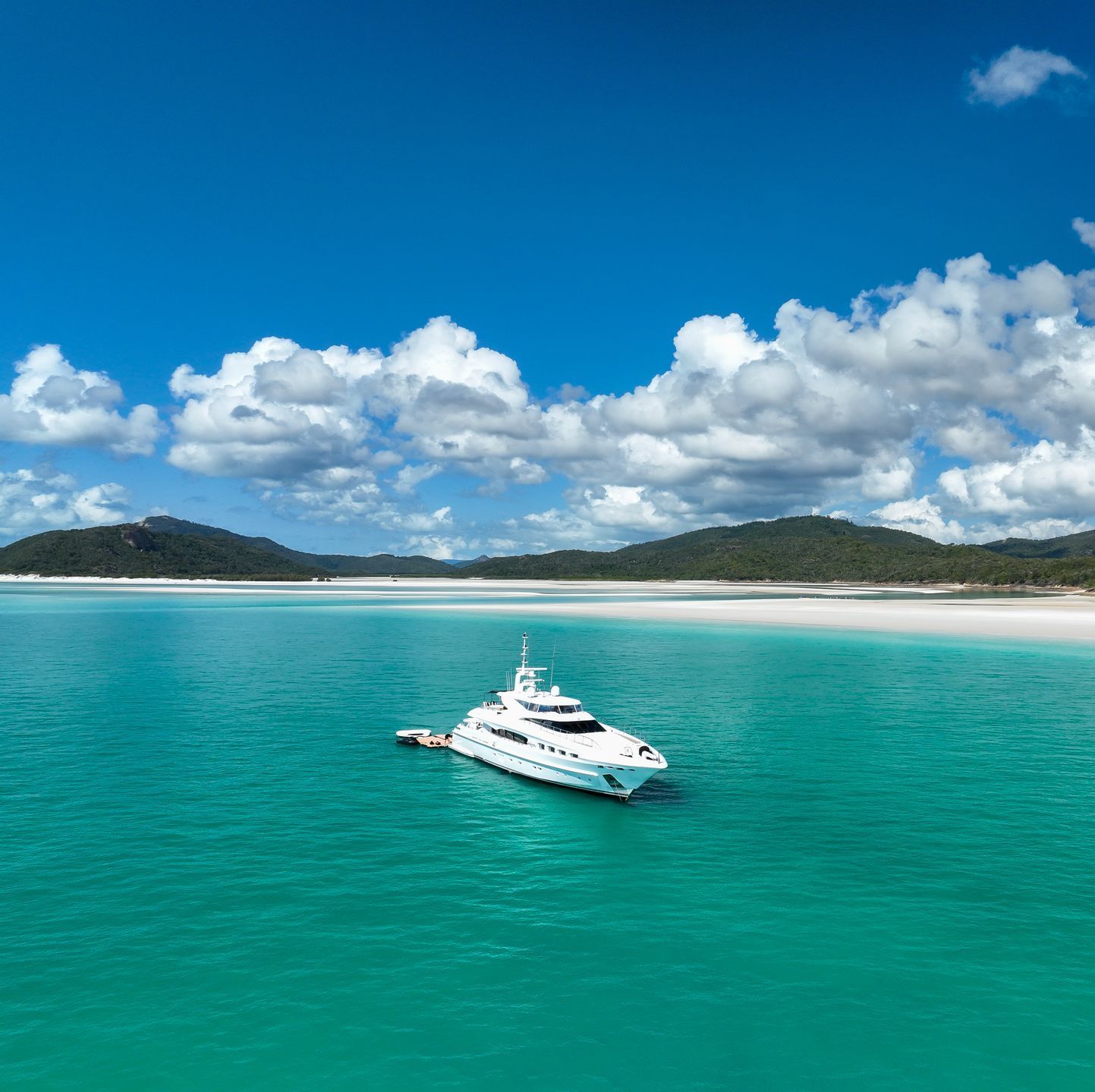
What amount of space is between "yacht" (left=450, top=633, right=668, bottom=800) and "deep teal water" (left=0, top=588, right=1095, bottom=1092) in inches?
40.4

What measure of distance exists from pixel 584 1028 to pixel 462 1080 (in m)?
3.13

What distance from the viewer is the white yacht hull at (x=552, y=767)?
Answer: 115 feet

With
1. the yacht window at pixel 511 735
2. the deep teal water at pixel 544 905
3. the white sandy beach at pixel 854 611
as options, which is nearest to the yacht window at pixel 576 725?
the yacht window at pixel 511 735

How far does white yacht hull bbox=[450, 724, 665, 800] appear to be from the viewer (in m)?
34.9

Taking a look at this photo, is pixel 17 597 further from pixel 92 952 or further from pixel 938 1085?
pixel 938 1085

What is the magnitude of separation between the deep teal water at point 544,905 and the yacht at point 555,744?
3.37 feet

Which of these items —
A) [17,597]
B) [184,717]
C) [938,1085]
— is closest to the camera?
[938,1085]

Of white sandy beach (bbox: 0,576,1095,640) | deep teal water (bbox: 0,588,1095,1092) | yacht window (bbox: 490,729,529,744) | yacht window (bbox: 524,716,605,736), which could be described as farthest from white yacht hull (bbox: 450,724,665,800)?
white sandy beach (bbox: 0,576,1095,640)

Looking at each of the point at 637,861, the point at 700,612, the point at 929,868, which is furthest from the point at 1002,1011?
the point at 700,612

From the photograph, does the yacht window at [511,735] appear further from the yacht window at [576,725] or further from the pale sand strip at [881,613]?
the pale sand strip at [881,613]

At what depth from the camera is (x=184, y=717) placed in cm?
4988

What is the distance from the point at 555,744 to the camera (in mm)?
37844

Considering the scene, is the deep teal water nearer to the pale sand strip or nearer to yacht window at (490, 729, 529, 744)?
yacht window at (490, 729, 529, 744)

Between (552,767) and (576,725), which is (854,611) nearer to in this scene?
(576,725)
